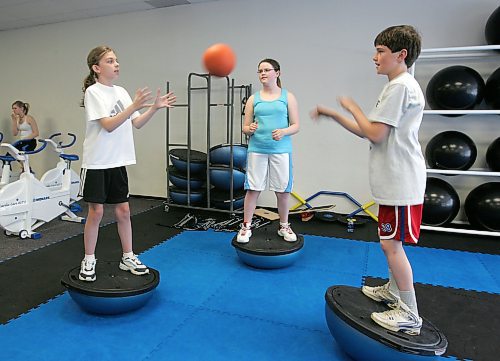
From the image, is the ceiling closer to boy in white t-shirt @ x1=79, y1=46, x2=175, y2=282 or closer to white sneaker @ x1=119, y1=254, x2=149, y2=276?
boy in white t-shirt @ x1=79, y1=46, x2=175, y2=282

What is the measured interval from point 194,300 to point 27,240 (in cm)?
217

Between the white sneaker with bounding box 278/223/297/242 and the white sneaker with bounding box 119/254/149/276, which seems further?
the white sneaker with bounding box 278/223/297/242

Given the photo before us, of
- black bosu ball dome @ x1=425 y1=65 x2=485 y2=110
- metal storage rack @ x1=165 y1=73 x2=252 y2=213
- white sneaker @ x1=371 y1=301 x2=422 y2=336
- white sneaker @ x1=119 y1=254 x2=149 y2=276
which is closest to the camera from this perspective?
white sneaker @ x1=371 y1=301 x2=422 y2=336

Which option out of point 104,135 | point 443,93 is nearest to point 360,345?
point 104,135

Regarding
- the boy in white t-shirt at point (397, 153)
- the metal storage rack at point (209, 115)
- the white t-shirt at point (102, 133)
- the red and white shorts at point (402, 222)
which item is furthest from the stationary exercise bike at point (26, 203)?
the red and white shorts at point (402, 222)

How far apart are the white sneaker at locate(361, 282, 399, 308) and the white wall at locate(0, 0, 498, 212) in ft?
9.13

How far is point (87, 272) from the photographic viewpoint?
7.55ft

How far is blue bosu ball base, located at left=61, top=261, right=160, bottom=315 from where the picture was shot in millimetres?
2162

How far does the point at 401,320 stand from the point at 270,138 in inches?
69.8

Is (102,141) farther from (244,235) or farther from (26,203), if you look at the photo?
(26,203)

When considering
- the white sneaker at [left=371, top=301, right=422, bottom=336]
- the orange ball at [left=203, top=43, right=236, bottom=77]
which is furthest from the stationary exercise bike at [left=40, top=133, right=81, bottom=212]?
the white sneaker at [left=371, top=301, right=422, bottom=336]

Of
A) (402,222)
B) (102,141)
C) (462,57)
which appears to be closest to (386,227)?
(402,222)

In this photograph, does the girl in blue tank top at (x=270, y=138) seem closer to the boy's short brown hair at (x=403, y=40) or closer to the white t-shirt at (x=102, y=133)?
the white t-shirt at (x=102, y=133)

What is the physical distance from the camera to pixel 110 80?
93.0 inches
